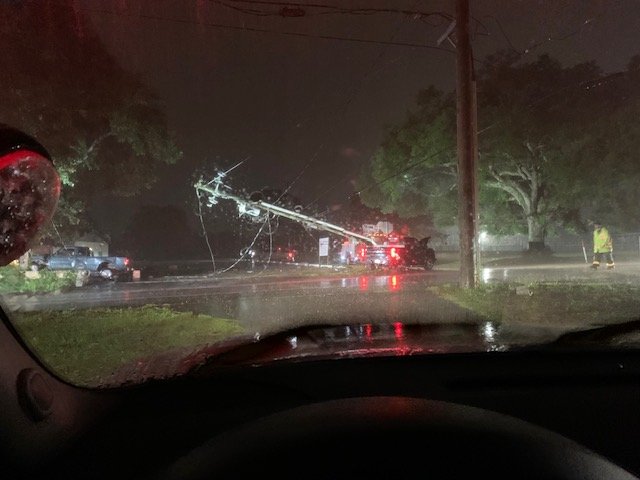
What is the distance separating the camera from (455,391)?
386 cm

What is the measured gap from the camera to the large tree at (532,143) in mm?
33000

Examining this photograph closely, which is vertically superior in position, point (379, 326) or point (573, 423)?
point (379, 326)

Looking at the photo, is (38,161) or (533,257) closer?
(38,161)

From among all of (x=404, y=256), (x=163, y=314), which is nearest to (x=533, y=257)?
(x=404, y=256)

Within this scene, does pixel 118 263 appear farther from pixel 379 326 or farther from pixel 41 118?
pixel 379 326

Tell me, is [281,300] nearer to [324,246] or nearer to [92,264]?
[92,264]

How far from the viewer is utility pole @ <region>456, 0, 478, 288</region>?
1545 centimetres

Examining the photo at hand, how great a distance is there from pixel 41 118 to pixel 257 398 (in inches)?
427

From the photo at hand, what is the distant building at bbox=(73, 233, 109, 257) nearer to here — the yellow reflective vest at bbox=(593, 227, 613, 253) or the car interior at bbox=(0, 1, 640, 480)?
the yellow reflective vest at bbox=(593, 227, 613, 253)

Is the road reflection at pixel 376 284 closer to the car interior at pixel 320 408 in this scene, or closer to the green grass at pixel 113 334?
the green grass at pixel 113 334

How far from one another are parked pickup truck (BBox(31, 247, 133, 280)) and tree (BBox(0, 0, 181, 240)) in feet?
23.0

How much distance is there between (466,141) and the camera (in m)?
15.5

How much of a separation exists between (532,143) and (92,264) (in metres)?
23.6

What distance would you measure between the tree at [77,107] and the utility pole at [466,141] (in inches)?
297
